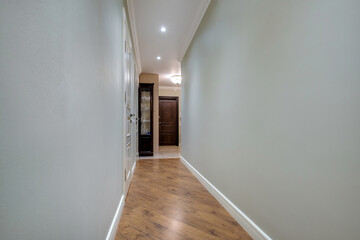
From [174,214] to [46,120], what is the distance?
65.1 inches

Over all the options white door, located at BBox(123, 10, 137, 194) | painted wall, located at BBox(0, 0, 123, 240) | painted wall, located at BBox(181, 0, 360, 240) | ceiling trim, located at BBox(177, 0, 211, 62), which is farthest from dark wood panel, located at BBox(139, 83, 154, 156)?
painted wall, located at BBox(0, 0, 123, 240)

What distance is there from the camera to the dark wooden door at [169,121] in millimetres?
8172

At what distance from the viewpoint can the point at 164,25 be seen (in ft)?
10.3

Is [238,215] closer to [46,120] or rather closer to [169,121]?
[46,120]

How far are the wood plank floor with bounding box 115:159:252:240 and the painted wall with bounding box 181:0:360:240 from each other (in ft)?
0.76

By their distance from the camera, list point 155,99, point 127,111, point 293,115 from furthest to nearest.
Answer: point 155,99, point 127,111, point 293,115

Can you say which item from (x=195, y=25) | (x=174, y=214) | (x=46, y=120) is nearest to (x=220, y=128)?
(x=174, y=214)

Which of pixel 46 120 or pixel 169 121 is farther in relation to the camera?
pixel 169 121

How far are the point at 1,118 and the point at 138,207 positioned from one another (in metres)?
1.89

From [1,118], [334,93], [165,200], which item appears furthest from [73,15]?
[165,200]

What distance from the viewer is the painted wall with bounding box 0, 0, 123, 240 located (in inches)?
14.4

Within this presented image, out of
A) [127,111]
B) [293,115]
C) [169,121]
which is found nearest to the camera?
[293,115]

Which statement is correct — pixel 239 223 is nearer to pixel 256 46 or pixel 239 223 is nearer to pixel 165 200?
pixel 165 200

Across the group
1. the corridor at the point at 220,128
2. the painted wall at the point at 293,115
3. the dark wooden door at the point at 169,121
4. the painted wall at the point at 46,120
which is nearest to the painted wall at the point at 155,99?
the dark wooden door at the point at 169,121
